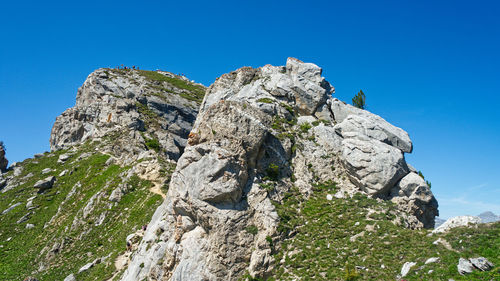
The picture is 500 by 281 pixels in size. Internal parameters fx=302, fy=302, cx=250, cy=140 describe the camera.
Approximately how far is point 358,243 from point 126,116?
7918cm

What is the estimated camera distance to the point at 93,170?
66812 millimetres

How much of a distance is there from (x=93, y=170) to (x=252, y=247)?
165 ft

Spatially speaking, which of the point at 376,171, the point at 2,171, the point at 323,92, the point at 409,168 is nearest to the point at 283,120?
the point at 323,92

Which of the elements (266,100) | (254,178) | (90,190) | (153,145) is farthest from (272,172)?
(153,145)

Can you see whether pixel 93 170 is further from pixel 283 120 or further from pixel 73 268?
pixel 283 120

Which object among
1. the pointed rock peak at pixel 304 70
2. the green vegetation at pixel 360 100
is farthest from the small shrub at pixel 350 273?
the green vegetation at pixel 360 100

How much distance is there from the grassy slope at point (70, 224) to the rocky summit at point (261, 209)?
0.26 m

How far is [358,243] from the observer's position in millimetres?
29094

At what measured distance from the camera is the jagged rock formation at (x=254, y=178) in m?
31.0

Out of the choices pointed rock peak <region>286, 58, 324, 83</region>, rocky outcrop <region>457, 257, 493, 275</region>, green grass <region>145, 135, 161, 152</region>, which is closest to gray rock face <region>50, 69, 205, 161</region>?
green grass <region>145, 135, 161, 152</region>

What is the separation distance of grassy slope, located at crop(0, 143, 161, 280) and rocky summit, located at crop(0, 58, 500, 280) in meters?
0.26

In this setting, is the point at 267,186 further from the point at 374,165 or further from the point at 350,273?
the point at 374,165

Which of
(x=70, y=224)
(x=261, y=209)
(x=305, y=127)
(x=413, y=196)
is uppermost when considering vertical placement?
(x=305, y=127)

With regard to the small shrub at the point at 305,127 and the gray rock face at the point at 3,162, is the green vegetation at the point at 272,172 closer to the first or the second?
the small shrub at the point at 305,127
